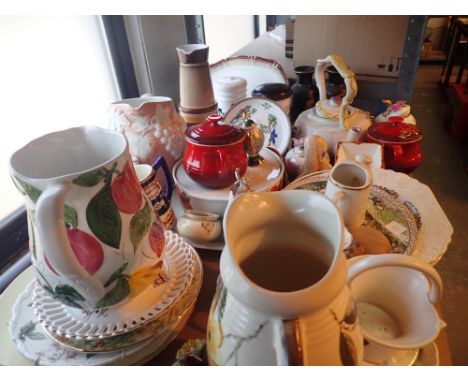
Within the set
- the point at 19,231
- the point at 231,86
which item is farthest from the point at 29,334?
the point at 231,86

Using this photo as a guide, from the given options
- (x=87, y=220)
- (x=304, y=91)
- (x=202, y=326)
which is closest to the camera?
(x=87, y=220)

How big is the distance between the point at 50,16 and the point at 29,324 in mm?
668

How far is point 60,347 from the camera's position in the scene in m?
0.39

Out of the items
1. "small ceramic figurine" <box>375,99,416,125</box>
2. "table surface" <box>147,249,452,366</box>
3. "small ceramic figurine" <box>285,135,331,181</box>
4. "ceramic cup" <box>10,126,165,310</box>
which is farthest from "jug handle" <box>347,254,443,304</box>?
"small ceramic figurine" <box>375,99,416,125</box>

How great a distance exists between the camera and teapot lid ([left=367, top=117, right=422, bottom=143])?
0.73 meters

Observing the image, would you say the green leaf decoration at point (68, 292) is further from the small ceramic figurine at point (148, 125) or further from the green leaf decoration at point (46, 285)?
the small ceramic figurine at point (148, 125)

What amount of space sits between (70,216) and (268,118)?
1.63 ft

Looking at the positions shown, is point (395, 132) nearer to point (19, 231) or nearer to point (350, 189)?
point (350, 189)

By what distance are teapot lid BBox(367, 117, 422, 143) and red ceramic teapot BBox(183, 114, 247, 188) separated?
345mm

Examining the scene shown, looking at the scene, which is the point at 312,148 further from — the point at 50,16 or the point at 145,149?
the point at 50,16

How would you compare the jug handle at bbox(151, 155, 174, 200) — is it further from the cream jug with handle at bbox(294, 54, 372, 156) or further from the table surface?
the cream jug with handle at bbox(294, 54, 372, 156)

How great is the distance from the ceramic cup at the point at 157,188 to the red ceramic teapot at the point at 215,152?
57mm

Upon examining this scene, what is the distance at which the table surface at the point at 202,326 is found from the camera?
398mm

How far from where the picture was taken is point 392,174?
630 mm
